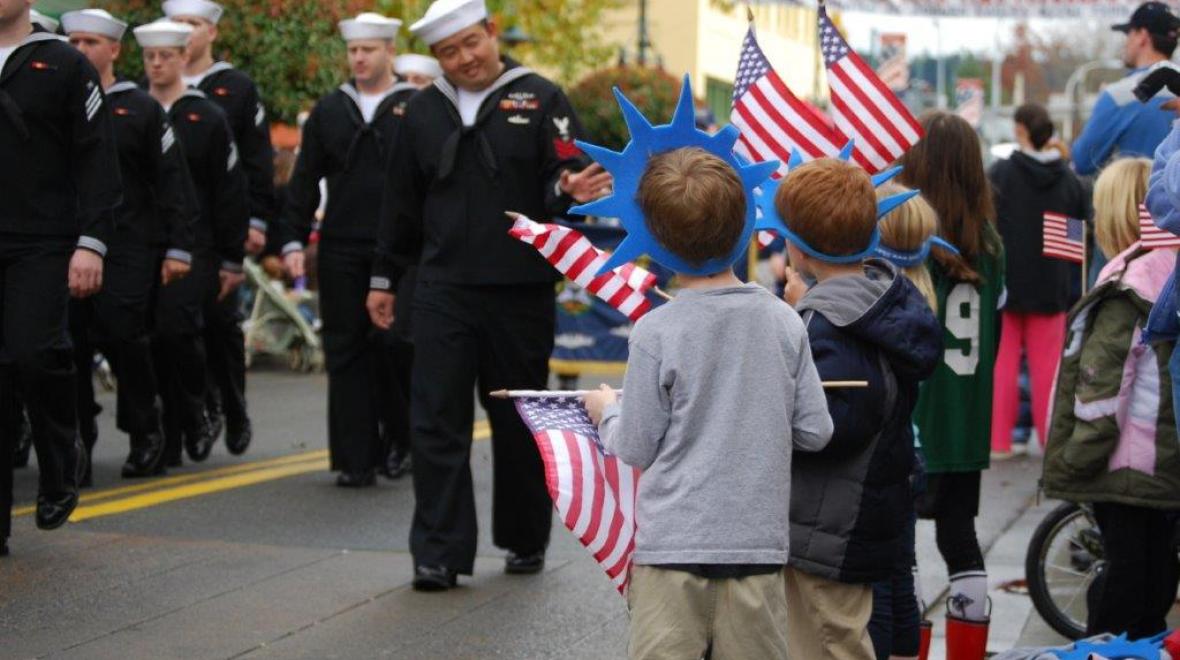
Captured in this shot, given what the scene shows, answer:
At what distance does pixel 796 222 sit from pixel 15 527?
4.63 m

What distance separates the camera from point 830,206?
16.6 ft

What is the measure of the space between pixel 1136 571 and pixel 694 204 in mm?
2417

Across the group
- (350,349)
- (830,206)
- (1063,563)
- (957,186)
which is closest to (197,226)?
(350,349)

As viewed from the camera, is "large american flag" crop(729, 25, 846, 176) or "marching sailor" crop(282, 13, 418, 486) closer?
"large american flag" crop(729, 25, 846, 176)

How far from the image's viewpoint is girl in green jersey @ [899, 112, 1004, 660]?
21.2ft

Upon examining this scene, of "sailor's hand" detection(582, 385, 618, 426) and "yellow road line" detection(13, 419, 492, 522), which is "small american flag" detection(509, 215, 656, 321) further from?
"yellow road line" detection(13, 419, 492, 522)

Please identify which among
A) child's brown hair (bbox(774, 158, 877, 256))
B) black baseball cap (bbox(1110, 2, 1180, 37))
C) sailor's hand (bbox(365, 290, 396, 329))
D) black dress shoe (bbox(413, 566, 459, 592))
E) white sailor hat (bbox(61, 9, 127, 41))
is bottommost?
black dress shoe (bbox(413, 566, 459, 592))

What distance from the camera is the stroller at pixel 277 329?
59.8ft

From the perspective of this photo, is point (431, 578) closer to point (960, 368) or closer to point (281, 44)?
point (960, 368)

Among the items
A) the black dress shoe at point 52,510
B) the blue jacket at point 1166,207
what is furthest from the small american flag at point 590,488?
the black dress shoe at point 52,510

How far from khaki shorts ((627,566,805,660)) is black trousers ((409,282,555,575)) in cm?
295

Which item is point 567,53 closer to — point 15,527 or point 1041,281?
point 1041,281

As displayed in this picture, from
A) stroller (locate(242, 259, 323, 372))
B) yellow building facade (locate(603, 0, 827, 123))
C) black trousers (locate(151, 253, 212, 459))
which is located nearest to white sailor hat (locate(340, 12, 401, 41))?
black trousers (locate(151, 253, 212, 459))

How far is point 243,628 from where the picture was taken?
682cm
